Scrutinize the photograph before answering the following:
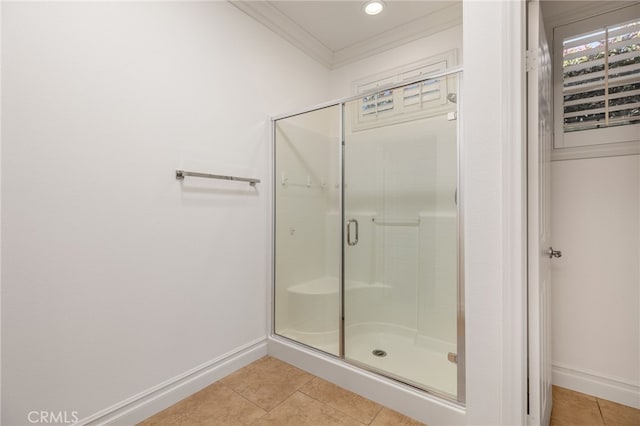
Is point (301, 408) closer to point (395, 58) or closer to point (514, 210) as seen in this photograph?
point (514, 210)

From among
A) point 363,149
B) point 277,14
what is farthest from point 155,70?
point 363,149

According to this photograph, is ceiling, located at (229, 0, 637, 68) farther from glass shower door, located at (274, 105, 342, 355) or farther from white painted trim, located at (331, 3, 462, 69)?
glass shower door, located at (274, 105, 342, 355)

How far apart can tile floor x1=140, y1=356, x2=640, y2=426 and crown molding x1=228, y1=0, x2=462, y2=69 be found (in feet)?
8.16

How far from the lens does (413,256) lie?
2270 mm

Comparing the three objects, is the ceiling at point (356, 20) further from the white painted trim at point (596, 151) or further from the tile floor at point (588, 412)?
the tile floor at point (588, 412)

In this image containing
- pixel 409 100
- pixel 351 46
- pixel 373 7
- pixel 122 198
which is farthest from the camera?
pixel 351 46

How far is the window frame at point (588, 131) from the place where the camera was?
5.41ft

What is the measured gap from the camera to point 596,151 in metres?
1.72

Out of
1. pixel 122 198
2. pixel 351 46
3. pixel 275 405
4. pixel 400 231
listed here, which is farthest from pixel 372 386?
pixel 351 46

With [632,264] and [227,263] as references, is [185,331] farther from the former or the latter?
[632,264]

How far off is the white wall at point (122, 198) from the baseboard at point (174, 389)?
4 cm

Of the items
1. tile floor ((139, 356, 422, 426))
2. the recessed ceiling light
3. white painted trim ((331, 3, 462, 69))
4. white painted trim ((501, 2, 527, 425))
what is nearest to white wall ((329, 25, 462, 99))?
white painted trim ((331, 3, 462, 69))

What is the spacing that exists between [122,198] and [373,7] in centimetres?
212

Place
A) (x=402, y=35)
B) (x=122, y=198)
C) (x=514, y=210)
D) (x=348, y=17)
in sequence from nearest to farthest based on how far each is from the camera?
1. (x=514, y=210)
2. (x=122, y=198)
3. (x=348, y=17)
4. (x=402, y=35)
